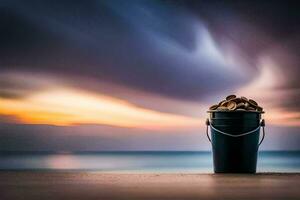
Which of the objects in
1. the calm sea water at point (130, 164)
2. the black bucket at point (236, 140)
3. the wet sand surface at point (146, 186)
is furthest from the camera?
the calm sea water at point (130, 164)

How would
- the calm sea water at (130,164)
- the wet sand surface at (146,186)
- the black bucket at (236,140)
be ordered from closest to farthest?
the wet sand surface at (146,186) < the black bucket at (236,140) < the calm sea water at (130,164)

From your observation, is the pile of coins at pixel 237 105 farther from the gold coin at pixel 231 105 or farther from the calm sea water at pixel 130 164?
the calm sea water at pixel 130 164

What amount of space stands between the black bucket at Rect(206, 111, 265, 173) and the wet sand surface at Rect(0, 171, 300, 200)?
1.13 ft

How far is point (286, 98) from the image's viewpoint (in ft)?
33.6

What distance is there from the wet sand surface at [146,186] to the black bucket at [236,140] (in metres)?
0.34

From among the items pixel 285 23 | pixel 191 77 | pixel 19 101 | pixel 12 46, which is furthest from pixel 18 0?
pixel 285 23

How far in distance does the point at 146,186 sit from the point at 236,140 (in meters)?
1.94

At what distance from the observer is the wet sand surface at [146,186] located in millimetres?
4078

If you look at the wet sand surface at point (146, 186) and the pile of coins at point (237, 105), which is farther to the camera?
the pile of coins at point (237, 105)

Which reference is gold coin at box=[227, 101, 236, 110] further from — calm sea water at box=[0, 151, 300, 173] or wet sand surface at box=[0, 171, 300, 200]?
calm sea water at box=[0, 151, 300, 173]

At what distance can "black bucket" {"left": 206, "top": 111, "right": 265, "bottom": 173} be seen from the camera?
6.44 metres

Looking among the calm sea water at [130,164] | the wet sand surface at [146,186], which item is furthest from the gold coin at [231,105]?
the calm sea water at [130,164]

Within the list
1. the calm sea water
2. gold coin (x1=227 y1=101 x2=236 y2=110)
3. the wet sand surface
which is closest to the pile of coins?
gold coin (x1=227 y1=101 x2=236 y2=110)

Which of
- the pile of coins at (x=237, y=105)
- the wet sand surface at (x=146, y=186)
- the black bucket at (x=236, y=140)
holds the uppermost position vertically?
the pile of coins at (x=237, y=105)
